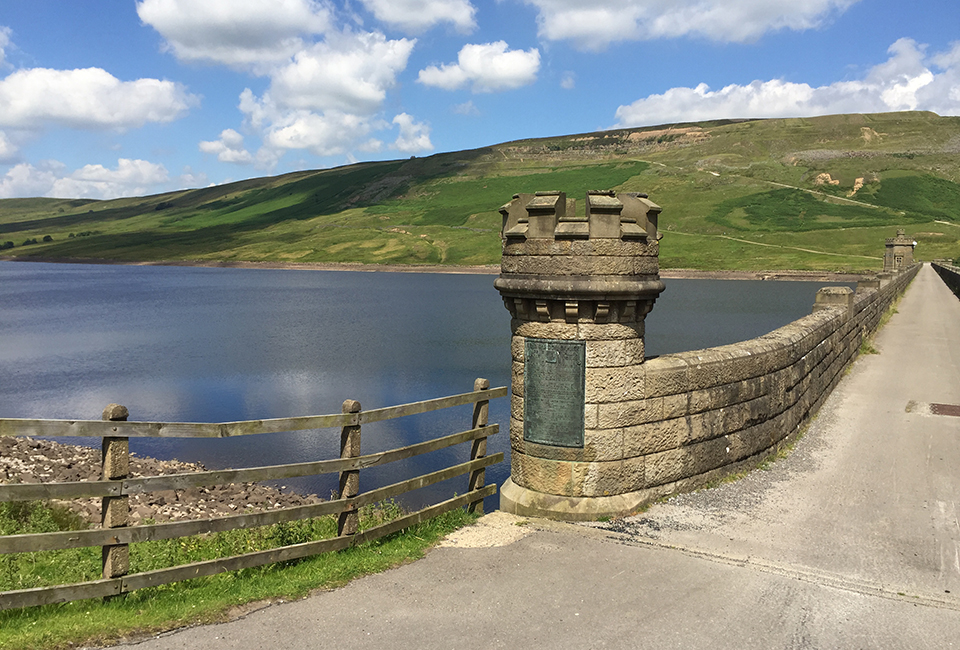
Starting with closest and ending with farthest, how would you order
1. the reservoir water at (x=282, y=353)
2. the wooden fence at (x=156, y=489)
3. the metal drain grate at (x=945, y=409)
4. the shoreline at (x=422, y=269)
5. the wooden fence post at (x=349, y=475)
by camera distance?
the wooden fence at (x=156, y=489) < the wooden fence post at (x=349, y=475) < the metal drain grate at (x=945, y=409) < the reservoir water at (x=282, y=353) < the shoreline at (x=422, y=269)

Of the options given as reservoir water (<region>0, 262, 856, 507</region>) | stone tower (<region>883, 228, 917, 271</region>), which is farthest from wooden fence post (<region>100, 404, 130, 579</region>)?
stone tower (<region>883, 228, 917, 271</region>)

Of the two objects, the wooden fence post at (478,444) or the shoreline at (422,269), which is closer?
the wooden fence post at (478,444)

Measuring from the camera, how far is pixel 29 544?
548 centimetres

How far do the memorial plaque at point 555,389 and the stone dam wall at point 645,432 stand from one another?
104 mm

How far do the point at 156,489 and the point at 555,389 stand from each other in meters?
4.47

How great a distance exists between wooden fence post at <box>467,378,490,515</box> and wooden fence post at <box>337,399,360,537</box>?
5.30 ft

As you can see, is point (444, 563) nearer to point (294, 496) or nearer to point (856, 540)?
point (856, 540)

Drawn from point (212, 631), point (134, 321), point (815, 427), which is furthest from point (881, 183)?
point (212, 631)

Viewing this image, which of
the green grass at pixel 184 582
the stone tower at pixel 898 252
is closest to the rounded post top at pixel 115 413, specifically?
the green grass at pixel 184 582

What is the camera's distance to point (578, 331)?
8320mm

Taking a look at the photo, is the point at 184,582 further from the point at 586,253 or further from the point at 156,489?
the point at 586,253

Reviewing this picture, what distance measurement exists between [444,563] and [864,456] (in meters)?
7.76

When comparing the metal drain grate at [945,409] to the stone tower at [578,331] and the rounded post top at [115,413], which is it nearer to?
the stone tower at [578,331]

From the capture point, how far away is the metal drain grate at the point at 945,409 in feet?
46.6
